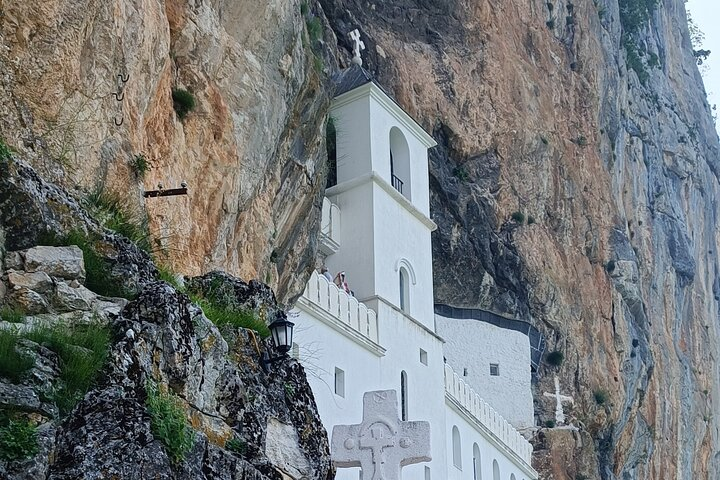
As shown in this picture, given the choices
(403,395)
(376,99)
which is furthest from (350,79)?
(403,395)

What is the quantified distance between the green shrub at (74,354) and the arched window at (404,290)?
2150 cm

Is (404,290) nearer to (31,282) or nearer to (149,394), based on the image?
(31,282)

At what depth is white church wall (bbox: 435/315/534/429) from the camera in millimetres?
37000

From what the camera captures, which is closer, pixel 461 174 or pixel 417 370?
pixel 417 370

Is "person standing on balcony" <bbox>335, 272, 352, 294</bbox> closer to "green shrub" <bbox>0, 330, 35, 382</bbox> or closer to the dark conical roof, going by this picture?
the dark conical roof

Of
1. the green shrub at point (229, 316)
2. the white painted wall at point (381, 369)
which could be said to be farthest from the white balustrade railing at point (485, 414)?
the green shrub at point (229, 316)

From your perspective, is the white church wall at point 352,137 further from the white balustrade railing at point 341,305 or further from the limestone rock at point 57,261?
the limestone rock at point 57,261

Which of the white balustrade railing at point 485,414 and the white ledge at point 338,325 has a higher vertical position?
the white ledge at point 338,325

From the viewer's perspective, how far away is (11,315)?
8492 millimetres

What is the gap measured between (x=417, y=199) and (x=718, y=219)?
36263mm

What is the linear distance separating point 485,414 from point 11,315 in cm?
2609

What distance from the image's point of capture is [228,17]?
66.0 feet

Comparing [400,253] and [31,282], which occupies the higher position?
[400,253]

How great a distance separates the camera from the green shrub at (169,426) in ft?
26.4
